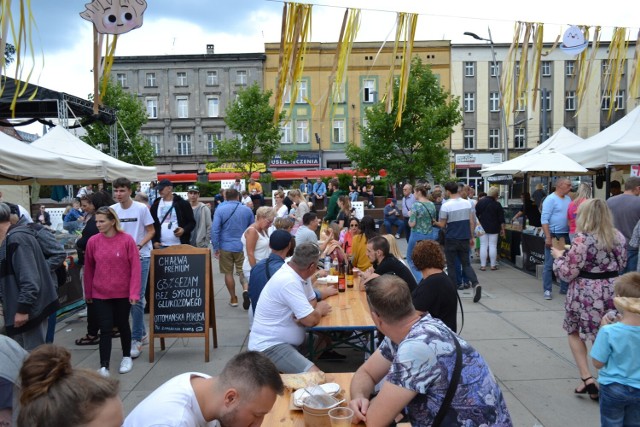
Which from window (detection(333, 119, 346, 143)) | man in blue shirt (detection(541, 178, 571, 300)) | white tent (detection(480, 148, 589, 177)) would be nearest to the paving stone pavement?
man in blue shirt (detection(541, 178, 571, 300))

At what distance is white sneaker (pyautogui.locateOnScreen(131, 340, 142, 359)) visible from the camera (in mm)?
5531

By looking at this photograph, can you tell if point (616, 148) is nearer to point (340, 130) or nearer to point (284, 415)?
point (284, 415)

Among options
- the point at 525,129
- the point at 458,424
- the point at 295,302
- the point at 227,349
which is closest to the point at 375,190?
the point at 227,349

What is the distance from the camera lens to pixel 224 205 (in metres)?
7.60

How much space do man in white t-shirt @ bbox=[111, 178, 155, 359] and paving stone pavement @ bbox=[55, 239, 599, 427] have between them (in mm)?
285

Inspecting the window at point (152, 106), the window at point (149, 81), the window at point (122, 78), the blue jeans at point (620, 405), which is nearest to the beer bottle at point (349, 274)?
the blue jeans at point (620, 405)

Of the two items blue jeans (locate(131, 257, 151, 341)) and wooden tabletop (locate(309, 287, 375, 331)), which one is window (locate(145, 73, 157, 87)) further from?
wooden tabletop (locate(309, 287, 375, 331))

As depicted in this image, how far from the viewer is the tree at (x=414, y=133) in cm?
2636

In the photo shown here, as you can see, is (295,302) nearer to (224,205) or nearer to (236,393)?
(236,393)

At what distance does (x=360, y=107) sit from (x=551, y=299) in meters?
34.1

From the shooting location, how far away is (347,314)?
14.2 ft

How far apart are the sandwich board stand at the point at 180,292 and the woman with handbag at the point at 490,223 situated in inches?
271

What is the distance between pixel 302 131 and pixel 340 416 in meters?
40.0

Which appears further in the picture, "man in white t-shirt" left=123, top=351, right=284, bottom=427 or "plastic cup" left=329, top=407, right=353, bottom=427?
"plastic cup" left=329, top=407, right=353, bottom=427
